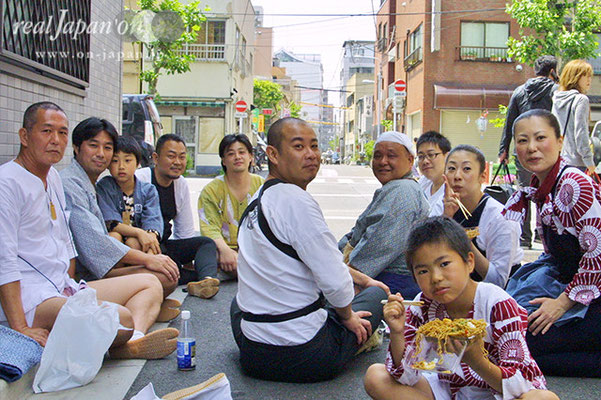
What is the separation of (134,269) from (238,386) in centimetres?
151

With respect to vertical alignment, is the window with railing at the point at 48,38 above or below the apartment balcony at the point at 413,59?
below

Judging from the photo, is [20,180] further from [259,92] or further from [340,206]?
[259,92]

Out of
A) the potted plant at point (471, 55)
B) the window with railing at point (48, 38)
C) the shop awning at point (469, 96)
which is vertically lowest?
the window with railing at point (48, 38)

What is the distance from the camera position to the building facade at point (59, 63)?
4961mm

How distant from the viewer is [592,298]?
343 centimetres

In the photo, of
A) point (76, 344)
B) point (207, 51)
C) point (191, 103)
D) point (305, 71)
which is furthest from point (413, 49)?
point (305, 71)

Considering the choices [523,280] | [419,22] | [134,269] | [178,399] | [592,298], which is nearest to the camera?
[178,399]

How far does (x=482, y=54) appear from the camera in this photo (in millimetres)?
27969

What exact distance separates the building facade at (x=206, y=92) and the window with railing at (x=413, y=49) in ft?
29.7

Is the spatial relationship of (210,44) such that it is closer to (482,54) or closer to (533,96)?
(482,54)

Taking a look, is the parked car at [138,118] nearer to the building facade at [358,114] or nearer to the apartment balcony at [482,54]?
the apartment balcony at [482,54]

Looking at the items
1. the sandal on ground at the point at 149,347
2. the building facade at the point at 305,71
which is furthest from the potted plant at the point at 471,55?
the building facade at the point at 305,71

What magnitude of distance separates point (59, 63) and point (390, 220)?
3930 millimetres

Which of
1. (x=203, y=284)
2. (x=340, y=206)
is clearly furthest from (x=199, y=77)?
(x=203, y=284)
